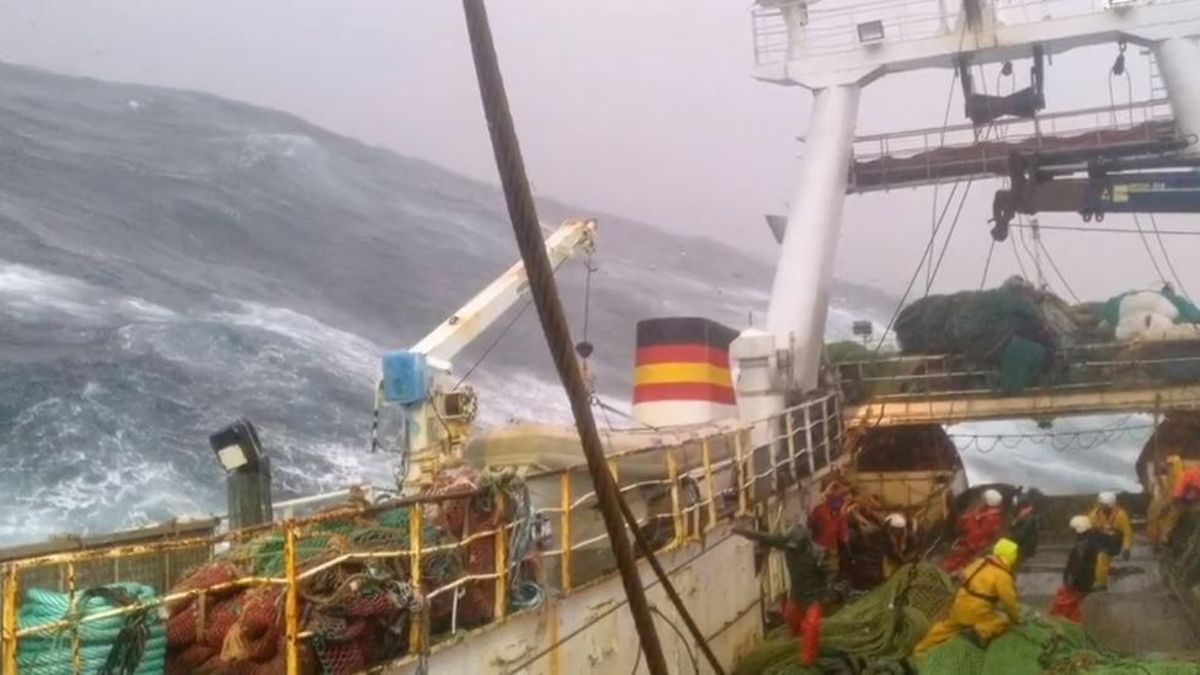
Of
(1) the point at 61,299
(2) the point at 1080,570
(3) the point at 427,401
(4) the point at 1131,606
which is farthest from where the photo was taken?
(1) the point at 61,299

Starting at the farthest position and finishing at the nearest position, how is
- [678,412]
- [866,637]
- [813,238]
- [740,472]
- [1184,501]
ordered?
[813,238], [678,412], [1184,501], [740,472], [866,637]

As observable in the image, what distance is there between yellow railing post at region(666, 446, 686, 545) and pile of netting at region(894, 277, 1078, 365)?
6.91m

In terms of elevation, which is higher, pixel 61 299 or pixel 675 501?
pixel 61 299

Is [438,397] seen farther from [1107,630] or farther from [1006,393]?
[1006,393]

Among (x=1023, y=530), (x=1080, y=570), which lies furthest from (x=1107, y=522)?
(x=1080, y=570)

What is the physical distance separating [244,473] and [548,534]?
2.27 metres

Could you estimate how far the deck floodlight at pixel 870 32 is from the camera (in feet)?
45.3

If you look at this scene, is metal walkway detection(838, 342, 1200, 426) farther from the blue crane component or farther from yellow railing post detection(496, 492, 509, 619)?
yellow railing post detection(496, 492, 509, 619)

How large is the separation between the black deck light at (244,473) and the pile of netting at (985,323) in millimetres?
9098

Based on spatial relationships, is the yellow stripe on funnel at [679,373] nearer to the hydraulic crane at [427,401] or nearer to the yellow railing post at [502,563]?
the hydraulic crane at [427,401]

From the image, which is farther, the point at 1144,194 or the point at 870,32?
the point at 870,32

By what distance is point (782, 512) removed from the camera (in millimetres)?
10180

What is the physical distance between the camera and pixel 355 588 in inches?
175

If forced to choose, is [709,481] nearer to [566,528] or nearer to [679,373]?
[566,528]
